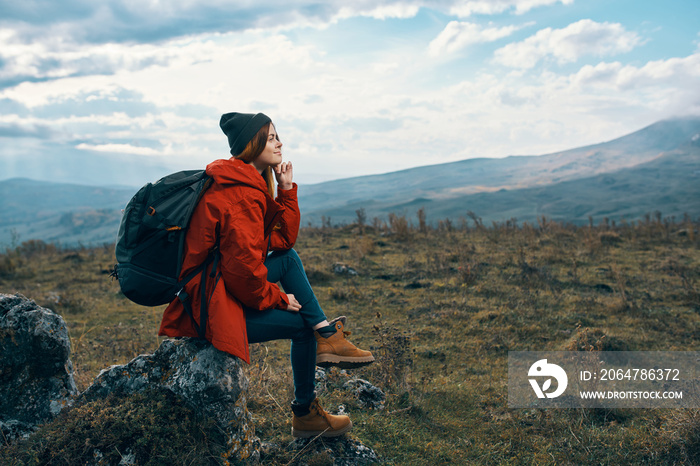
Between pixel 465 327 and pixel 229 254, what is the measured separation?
4889 mm

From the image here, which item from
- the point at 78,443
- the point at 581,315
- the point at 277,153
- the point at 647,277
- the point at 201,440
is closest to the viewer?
the point at 78,443

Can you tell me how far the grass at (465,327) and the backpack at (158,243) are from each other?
98 centimetres

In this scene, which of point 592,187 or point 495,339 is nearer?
point 495,339

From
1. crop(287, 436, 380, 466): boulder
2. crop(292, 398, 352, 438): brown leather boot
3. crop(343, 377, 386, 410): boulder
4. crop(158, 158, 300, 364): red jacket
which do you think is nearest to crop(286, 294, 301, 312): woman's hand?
crop(158, 158, 300, 364): red jacket

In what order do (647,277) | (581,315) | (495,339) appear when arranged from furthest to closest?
1. (647,277)
2. (581,315)
3. (495,339)

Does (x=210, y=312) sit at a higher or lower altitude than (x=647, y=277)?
higher

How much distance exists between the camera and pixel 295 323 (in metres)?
3.12

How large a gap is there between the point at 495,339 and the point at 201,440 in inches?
176

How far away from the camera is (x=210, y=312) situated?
2.71 meters

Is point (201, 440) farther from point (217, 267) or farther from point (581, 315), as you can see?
point (581, 315)

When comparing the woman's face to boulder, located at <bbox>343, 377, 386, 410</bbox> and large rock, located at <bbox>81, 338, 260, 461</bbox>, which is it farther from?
boulder, located at <bbox>343, 377, 386, 410</bbox>

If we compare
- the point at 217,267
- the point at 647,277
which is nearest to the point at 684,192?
the point at 647,277

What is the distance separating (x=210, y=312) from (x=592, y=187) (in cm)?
21774

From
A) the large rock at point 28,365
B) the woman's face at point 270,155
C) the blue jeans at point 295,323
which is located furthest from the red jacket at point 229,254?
the large rock at point 28,365
